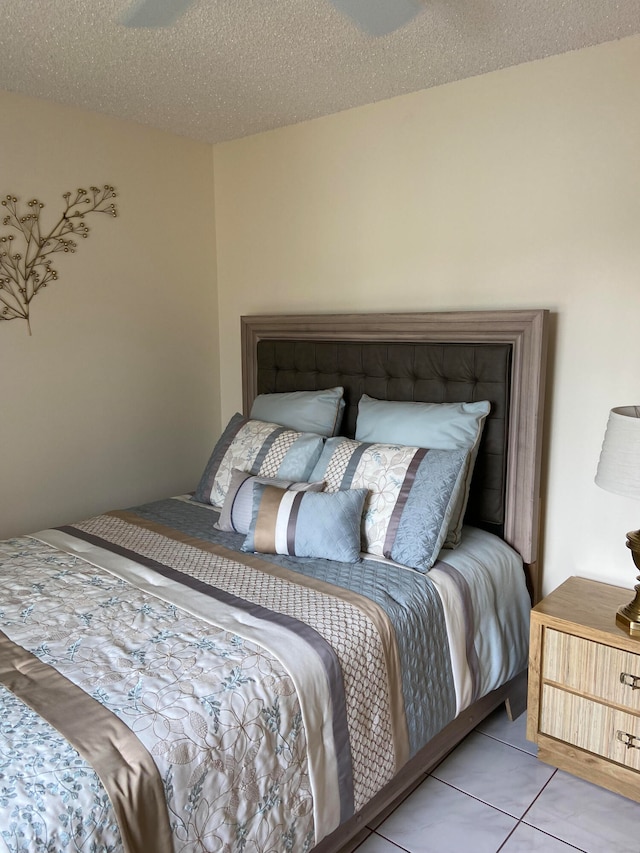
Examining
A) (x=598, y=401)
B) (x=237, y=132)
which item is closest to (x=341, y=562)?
(x=598, y=401)

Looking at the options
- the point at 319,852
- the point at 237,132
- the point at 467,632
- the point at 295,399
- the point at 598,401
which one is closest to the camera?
the point at 319,852

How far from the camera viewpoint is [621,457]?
1.82 meters

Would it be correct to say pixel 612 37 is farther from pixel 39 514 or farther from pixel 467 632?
pixel 39 514

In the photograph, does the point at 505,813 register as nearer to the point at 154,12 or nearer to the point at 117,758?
the point at 117,758

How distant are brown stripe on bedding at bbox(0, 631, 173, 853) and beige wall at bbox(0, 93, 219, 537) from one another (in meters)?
1.53

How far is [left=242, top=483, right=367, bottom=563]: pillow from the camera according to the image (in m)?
2.08

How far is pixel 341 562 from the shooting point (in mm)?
2088

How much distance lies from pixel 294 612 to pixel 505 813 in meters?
0.89

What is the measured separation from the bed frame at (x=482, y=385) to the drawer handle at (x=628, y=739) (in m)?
0.44

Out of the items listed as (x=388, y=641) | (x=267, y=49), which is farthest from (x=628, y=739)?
(x=267, y=49)

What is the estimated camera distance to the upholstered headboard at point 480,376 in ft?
7.54

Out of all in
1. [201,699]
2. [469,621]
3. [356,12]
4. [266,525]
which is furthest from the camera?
[266,525]

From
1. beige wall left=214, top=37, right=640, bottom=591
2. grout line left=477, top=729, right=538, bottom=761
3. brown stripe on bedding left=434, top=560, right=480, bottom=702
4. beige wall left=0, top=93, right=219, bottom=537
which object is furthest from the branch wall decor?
grout line left=477, top=729, right=538, bottom=761

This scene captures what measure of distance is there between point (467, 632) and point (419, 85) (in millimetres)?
1974
